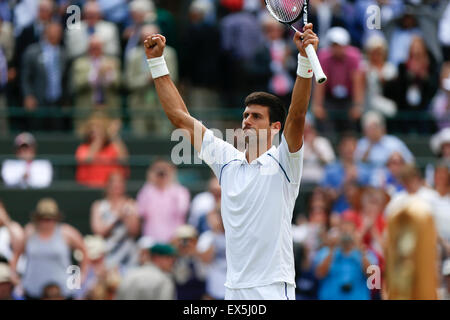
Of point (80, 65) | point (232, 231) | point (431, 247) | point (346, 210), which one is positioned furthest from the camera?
point (80, 65)

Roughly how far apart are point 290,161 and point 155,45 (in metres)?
1.21

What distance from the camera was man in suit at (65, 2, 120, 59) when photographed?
14.2m

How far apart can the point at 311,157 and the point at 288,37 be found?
2.58 meters

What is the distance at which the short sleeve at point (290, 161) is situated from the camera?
6.12 m

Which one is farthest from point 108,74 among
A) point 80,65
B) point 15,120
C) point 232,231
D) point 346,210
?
point 232,231

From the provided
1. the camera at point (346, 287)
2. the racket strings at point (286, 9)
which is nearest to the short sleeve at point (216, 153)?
the racket strings at point (286, 9)

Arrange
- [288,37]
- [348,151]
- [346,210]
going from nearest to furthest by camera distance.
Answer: [346,210] → [348,151] → [288,37]

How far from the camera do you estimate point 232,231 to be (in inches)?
247

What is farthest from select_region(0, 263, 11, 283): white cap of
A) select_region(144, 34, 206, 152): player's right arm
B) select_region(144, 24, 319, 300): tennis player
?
select_region(144, 24, 319, 300): tennis player

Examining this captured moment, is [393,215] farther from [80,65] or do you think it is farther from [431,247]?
[80,65]

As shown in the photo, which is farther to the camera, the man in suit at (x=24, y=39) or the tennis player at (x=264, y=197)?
the man in suit at (x=24, y=39)

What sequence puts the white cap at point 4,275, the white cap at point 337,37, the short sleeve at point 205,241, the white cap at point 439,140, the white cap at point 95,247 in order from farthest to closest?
1. the white cap at point 337,37
2. the white cap at point 439,140
3. the white cap at point 95,247
4. the short sleeve at point 205,241
5. the white cap at point 4,275

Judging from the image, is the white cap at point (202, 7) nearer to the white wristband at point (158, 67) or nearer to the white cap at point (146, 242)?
the white cap at point (146, 242)

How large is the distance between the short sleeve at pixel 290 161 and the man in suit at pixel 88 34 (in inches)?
328
